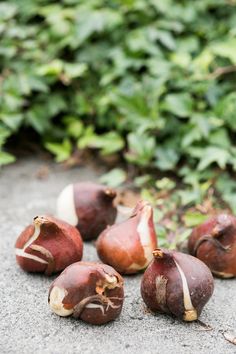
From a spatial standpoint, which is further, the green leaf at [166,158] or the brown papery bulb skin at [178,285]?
the green leaf at [166,158]

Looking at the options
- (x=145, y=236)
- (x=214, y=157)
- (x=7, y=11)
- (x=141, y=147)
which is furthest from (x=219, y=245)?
(x=7, y=11)

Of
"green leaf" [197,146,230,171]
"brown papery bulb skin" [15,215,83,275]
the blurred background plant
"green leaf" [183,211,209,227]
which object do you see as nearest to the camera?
"brown papery bulb skin" [15,215,83,275]

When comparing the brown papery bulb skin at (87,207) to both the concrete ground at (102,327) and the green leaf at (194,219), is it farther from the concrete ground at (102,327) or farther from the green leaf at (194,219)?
the green leaf at (194,219)

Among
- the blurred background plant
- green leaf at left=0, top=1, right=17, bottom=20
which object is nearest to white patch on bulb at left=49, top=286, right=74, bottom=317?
the blurred background plant

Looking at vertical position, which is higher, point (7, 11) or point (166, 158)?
point (7, 11)

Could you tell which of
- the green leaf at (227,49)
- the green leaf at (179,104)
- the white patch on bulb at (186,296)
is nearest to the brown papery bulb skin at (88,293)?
the white patch on bulb at (186,296)

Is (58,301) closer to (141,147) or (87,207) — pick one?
(87,207)

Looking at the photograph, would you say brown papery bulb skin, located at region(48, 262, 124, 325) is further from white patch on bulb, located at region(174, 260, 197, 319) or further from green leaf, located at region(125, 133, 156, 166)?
green leaf, located at region(125, 133, 156, 166)
